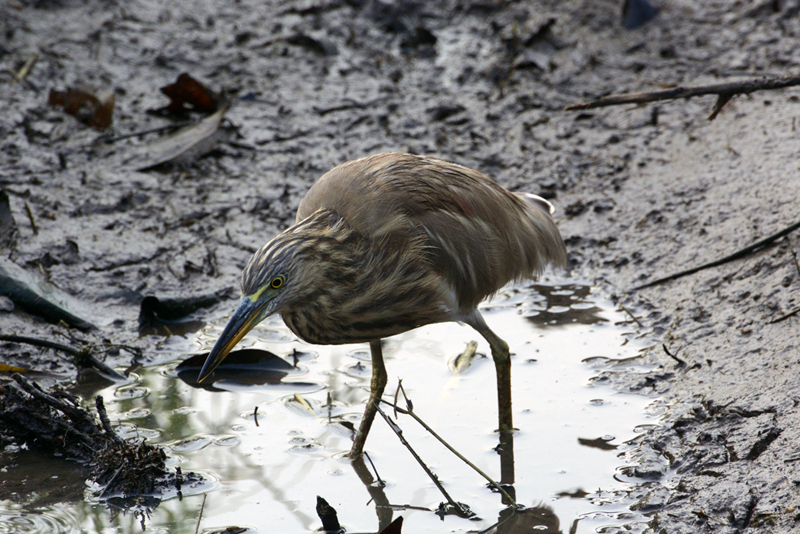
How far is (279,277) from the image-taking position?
3.20m

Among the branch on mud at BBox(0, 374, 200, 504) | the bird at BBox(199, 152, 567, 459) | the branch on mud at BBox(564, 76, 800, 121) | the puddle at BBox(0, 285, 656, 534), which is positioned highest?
the branch on mud at BBox(564, 76, 800, 121)

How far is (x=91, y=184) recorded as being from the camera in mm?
5938

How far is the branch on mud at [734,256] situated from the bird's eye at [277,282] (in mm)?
2613

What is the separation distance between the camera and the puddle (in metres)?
3.35

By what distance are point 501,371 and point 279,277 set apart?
1.34m

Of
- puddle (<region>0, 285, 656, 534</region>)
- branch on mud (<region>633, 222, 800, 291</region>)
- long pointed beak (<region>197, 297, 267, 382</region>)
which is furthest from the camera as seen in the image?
branch on mud (<region>633, 222, 800, 291</region>)

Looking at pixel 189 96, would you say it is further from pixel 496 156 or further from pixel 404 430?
pixel 404 430

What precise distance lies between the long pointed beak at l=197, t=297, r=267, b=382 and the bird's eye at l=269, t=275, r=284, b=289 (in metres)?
0.08

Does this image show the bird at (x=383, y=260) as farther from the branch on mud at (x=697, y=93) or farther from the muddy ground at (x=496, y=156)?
the muddy ground at (x=496, y=156)

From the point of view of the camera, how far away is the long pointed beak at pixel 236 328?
317 cm

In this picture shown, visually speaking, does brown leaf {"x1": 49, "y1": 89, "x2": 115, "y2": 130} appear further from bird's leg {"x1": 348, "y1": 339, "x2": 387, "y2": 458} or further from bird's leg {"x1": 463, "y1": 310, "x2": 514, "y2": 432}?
bird's leg {"x1": 463, "y1": 310, "x2": 514, "y2": 432}

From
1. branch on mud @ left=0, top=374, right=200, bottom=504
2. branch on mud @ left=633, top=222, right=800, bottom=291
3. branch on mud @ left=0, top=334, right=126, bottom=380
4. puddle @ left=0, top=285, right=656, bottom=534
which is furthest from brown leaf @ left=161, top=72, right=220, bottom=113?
branch on mud @ left=633, top=222, right=800, bottom=291

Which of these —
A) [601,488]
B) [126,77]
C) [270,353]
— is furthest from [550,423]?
[126,77]

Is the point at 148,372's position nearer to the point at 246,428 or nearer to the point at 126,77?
the point at 246,428
